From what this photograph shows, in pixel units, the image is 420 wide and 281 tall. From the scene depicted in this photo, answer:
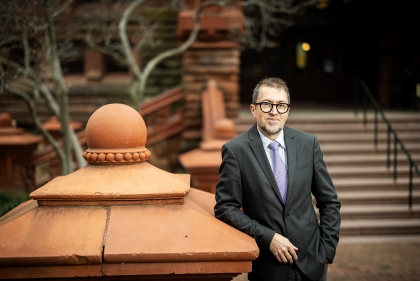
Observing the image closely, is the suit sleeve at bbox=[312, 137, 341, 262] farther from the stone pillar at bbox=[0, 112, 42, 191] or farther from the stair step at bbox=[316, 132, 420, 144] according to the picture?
the stair step at bbox=[316, 132, 420, 144]

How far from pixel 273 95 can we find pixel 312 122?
8.51m

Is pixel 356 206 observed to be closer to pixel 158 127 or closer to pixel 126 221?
pixel 158 127

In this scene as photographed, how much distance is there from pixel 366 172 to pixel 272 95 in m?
7.32

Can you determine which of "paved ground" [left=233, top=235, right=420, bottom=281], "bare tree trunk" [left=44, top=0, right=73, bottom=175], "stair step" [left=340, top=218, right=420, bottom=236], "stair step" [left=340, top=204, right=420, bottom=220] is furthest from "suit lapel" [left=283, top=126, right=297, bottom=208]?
"stair step" [left=340, top=204, right=420, bottom=220]

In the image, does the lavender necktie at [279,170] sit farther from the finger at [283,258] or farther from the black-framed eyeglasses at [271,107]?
the finger at [283,258]

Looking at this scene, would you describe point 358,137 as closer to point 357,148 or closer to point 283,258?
point 357,148

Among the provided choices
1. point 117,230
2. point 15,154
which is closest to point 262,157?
point 117,230

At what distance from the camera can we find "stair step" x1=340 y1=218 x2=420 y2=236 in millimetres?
8039

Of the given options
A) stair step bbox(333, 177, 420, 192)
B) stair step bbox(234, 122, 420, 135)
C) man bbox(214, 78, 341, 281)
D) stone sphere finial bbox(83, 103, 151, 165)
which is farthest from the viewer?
stair step bbox(234, 122, 420, 135)

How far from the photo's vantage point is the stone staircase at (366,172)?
8.24m

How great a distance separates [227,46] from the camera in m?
10.5

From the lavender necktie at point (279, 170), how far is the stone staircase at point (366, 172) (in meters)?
5.72

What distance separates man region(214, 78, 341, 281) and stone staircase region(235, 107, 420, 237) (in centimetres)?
564

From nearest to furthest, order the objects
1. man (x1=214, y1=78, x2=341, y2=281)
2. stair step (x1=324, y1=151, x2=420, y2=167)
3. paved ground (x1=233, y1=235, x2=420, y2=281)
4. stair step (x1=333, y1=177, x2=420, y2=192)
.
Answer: man (x1=214, y1=78, x2=341, y2=281)
paved ground (x1=233, y1=235, x2=420, y2=281)
stair step (x1=333, y1=177, x2=420, y2=192)
stair step (x1=324, y1=151, x2=420, y2=167)
